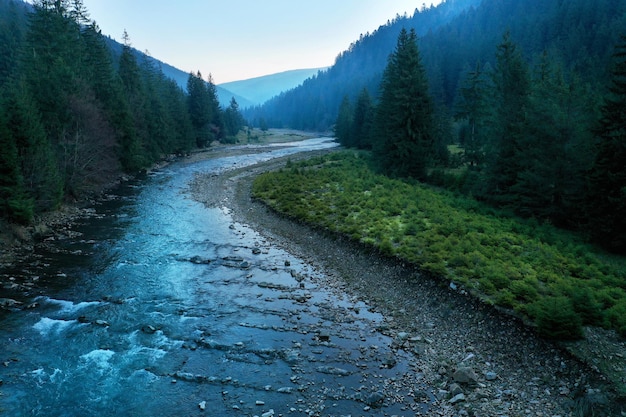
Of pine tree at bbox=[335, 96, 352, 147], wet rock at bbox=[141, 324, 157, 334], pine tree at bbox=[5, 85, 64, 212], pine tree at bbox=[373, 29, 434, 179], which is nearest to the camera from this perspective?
wet rock at bbox=[141, 324, 157, 334]

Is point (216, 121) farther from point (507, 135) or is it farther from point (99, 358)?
point (99, 358)

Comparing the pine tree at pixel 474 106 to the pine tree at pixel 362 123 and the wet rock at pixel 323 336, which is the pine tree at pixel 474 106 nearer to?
the pine tree at pixel 362 123

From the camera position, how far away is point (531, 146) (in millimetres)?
29172

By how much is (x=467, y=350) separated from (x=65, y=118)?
39.2 metres

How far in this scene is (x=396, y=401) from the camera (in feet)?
35.9

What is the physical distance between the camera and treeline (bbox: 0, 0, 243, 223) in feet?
87.0

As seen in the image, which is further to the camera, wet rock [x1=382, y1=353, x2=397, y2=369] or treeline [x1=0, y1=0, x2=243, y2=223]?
treeline [x1=0, y1=0, x2=243, y2=223]

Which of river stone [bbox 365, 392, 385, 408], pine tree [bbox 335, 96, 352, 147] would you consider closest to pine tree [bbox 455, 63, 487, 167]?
river stone [bbox 365, 392, 385, 408]

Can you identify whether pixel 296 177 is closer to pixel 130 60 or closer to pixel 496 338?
pixel 496 338

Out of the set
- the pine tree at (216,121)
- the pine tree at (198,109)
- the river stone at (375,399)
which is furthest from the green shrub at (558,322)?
the pine tree at (216,121)

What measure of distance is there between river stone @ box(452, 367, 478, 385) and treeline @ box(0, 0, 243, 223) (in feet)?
86.8

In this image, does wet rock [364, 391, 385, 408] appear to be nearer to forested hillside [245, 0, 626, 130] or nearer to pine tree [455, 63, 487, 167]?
pine tree [455, 63, 487, 167]

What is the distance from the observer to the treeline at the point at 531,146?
72.1ft

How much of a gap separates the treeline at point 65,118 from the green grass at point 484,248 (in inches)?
706
